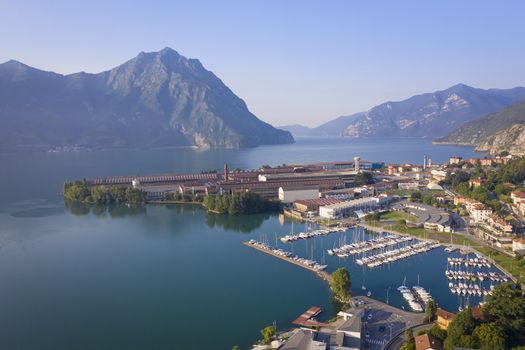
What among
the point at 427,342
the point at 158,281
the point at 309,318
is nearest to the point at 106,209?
the point at 158,281

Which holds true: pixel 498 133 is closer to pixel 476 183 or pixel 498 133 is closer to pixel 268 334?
pixel 476 183

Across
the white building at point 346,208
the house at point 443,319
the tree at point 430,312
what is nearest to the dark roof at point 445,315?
the house at point 443,319

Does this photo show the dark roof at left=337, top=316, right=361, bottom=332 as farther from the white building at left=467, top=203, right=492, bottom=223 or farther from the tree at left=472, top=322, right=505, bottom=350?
the white building at left=467, top=203, right=492, bottom=223

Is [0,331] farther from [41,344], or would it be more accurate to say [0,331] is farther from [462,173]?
[462,173]

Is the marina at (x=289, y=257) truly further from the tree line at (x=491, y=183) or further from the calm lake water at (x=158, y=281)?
the tree line at (x=491, y=183)

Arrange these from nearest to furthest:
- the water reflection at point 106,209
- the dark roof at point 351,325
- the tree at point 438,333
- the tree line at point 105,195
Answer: the tree at point 438,333, the dark roof at point 351,325, the water reflection at point 106,209, the tree line at point 105,195
